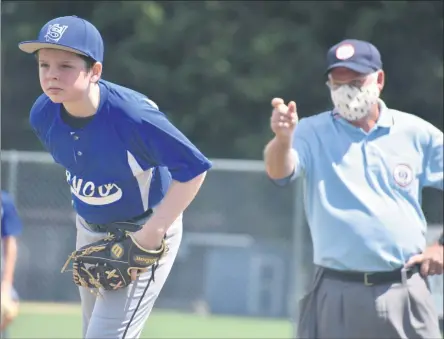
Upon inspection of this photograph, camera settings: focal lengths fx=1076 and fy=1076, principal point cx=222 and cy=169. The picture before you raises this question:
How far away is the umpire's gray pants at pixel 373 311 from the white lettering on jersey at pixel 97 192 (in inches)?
52.4

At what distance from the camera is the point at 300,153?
5.40m

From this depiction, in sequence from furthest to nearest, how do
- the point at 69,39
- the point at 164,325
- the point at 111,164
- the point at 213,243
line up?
the point at 213,243
the point at 164,325
the point at 111,164
the point at 69,39

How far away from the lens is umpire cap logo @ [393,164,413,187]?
5.35 m

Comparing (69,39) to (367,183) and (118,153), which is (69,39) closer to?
(118,153)

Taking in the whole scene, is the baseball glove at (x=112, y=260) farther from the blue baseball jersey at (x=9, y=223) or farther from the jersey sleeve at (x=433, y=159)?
the blue baseball jersey at (x=9, y=223)

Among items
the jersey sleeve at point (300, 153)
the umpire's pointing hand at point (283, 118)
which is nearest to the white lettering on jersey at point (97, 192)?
the umpire's pointing hand at point (283, 118)

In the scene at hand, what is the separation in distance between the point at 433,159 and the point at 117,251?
6.15ft

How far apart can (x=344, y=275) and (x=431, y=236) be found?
396 cm

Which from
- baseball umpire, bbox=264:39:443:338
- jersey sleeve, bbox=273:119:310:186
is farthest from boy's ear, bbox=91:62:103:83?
jersey sleeve, bbox=273:119:310:186

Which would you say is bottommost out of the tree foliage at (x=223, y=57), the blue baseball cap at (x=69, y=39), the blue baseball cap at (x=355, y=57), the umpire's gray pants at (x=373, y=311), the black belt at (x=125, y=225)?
the umpire's gray pants at (x=373, y=311)

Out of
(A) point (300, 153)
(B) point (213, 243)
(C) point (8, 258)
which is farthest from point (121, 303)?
(B) point (213, 243)

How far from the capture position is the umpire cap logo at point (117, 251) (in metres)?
4.50

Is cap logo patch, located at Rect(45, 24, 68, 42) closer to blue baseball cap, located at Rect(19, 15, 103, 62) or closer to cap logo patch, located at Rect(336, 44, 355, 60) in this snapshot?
blue baseball cap, located at Rect(19, 15, 103, 62)

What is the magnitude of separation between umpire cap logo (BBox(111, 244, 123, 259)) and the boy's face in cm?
64
